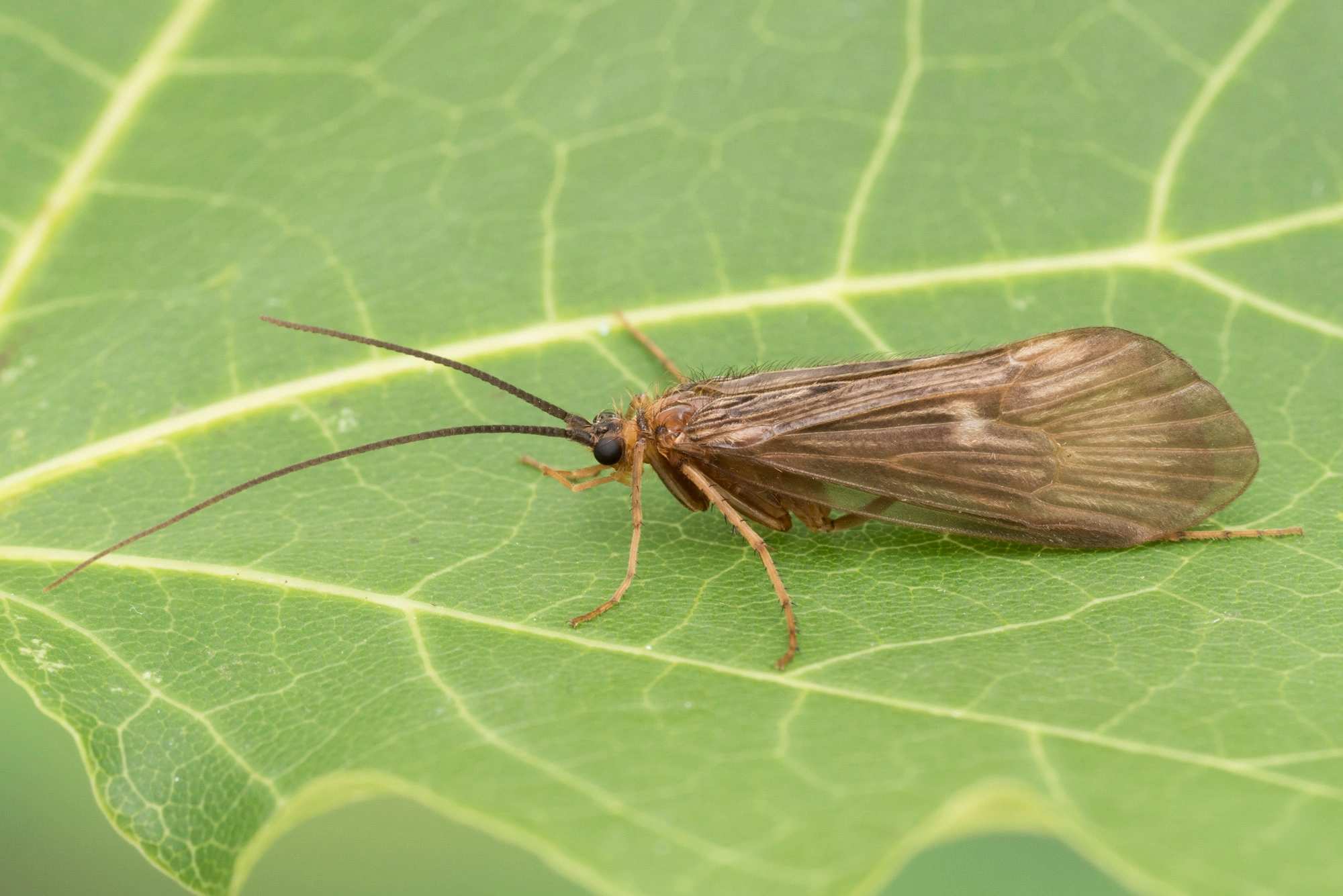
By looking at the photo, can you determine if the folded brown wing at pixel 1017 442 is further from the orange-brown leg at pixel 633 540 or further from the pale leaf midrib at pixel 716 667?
the pale leaf midrib at pixel 716 667

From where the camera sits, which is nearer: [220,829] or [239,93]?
[220,829]

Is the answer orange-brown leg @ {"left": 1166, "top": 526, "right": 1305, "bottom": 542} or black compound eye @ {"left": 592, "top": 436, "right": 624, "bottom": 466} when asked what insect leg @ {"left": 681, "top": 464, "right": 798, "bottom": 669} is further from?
orange-brown leg @ {"left": 1166, "top": 526, "right": 1305, "bottom": 542}

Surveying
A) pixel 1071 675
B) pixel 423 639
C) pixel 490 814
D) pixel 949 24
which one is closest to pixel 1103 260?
pixel 949 24

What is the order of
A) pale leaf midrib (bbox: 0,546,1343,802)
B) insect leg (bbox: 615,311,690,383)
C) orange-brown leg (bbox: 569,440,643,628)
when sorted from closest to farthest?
pale leaf midrib (bbox: 0,546,1343,802) → orange-brown leg (bbox: 569,440,643,628) → insect leg (bbox: 615,311,690,383)

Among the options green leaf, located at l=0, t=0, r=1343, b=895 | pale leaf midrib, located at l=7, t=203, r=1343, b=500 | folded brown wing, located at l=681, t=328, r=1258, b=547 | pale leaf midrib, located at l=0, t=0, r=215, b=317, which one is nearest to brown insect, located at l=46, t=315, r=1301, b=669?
folded brown wing, located at l=681, t=328, r=1258, b=547

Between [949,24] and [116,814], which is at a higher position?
[949,24]

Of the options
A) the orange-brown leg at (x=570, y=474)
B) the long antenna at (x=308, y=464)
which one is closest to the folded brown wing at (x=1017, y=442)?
the orange-brown leg at (x=570, y=474)

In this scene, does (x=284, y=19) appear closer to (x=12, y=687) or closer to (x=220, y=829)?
(x=12, y=687)
